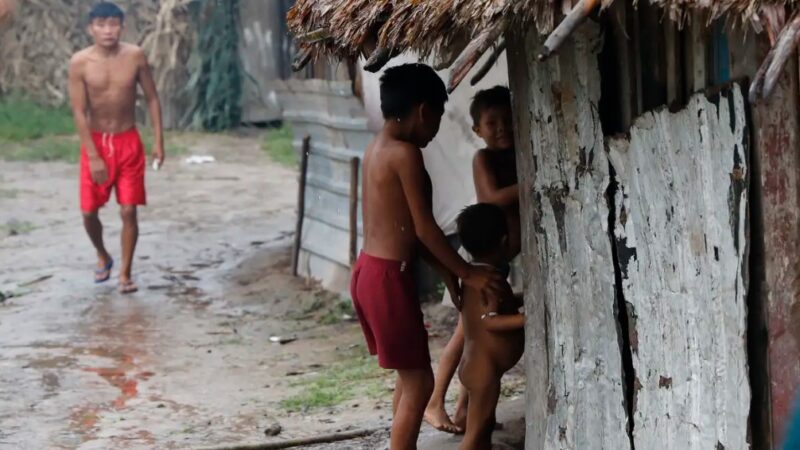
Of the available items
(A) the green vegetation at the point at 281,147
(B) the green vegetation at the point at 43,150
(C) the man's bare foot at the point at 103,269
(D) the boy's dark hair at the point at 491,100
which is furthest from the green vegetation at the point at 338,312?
(B) the green vegetation at the point at 43,150

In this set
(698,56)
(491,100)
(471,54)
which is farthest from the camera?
(491,100)

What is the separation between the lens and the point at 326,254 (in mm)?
9328

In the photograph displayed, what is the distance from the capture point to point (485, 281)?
180 inches

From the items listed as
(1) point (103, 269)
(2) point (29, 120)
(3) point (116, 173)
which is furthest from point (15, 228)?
(2) point (29, 120)

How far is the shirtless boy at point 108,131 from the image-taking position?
9.59 meters

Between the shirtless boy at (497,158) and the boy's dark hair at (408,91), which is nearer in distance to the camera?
the boy's dark hair at (408,91)

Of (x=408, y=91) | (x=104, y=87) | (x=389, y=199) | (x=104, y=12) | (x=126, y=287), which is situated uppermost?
(x=104, y=12)

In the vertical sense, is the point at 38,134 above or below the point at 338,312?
above

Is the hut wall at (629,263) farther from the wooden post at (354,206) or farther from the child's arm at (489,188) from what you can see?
the wooden post at (354,206)

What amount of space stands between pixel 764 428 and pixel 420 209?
1519 mm

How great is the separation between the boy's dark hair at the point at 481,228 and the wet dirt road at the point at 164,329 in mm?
1535

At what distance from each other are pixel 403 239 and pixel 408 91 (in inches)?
21.3

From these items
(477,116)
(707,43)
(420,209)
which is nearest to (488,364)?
(420,209)

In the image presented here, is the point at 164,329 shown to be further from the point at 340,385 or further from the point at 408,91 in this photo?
the point at 408,91
